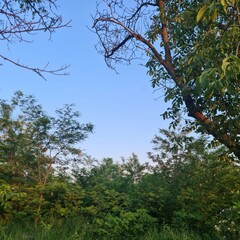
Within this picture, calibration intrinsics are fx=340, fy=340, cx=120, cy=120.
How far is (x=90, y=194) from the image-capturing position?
25.6ft

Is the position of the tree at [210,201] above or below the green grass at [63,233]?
above

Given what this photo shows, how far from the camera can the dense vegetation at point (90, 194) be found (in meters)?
6.04

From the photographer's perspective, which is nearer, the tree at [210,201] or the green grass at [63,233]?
the green grass at [63,233]

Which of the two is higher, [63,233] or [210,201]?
[210,201]

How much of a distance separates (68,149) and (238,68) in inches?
289

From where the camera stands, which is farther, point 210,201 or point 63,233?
point 210,201

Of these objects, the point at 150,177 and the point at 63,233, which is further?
the point at 150,177

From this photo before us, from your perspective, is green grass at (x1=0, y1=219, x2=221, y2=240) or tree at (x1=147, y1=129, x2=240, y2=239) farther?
tree at (x1=147, y1=129, x2=240, y2=239)

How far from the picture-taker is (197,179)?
7211 millimetres

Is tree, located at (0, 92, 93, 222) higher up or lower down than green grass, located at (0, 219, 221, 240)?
higher up

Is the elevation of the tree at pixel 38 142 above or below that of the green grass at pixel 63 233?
above

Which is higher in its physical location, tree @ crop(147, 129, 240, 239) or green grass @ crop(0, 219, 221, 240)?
tree @ crop(147, 129, 240, 239)

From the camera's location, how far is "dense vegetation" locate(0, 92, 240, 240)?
6039 mm

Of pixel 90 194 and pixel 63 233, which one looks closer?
pixel 63 233
